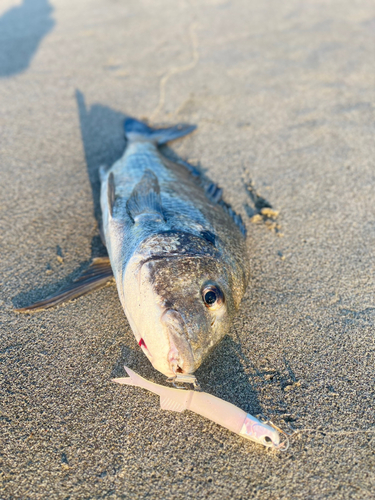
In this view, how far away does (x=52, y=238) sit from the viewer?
341 cm

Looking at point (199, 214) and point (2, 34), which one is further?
point (2, 34)

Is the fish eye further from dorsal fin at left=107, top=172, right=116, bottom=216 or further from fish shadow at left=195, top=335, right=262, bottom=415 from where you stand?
dorsal fin at left=107, top=172, right=116, bottom=216

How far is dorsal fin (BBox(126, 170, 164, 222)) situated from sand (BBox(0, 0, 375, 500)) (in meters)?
0.66

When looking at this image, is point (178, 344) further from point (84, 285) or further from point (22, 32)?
point (22, 32)

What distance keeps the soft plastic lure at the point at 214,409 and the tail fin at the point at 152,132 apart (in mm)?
2991

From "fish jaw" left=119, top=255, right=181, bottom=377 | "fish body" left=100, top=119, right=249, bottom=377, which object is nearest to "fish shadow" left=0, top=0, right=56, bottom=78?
"fish body" left=100, top=119, right=249, bottom=377

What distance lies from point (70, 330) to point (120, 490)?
1.13 m

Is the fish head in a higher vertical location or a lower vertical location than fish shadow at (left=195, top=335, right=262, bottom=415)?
higher

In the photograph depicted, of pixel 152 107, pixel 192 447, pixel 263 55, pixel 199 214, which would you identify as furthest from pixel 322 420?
pixel 263 55

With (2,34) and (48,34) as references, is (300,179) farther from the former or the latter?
(2,34)

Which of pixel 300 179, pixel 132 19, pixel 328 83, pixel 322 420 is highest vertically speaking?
pixel 132 19

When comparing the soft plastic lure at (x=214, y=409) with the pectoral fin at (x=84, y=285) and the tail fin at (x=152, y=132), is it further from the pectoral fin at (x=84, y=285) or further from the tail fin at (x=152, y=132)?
the tail fin at (x=152, y=132)

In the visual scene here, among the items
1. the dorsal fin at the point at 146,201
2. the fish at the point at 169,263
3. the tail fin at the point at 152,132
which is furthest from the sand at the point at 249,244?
the dorsal fin at the point at 146,201

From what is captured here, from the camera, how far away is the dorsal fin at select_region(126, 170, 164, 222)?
287 centimetres
